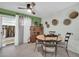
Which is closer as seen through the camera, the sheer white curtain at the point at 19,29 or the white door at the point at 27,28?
the sheer white curtain at the point at 19,29

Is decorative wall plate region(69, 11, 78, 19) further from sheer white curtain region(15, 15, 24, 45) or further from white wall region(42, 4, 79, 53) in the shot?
sheer white curtain region(15, 15, 24, 45)

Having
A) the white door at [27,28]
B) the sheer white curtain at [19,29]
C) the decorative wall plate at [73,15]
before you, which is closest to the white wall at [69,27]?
Answer: the decorative wall plate at [73,15]

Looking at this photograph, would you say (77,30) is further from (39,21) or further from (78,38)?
(39,21)

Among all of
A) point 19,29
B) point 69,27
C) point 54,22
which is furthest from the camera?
point 54,22

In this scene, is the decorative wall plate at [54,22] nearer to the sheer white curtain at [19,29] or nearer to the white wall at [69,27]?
the white wall at [69,27]

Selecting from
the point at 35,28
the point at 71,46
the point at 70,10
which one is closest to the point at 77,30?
the point at 71,46

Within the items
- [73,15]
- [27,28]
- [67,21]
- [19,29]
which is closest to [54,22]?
[67,21]

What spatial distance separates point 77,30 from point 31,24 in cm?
316

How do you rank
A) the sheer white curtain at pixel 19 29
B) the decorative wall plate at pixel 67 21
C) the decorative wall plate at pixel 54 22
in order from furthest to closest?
the decorative wall plate at pixel 54 22 < the sheer white curtain at pixel 19 29 < the decorative wall plate at pixel 67 21

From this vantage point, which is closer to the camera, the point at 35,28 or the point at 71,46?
the point at 71,46

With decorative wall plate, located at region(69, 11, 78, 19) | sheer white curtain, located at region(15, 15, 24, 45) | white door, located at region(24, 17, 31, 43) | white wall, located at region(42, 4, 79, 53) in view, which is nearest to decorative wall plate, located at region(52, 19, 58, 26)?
white wall, located at region(42, 4, 79, 53)

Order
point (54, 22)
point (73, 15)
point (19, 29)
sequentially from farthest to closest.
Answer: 1. point (54, 22)
2. point (19, 29)
3. point (73, 15)

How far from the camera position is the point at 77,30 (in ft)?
15.4

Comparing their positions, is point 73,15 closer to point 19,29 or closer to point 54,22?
point 54,22
